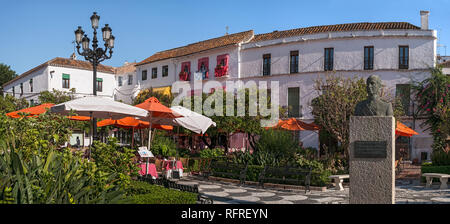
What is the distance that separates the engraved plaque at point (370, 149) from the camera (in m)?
7.21

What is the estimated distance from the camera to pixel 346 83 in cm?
1614

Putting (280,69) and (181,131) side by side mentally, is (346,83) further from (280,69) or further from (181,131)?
(280,69)

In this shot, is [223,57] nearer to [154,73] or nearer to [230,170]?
[154,73]

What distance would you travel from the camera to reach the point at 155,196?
6.16 meters

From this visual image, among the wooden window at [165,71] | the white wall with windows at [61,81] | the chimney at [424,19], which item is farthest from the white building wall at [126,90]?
the chimney at [424,19]

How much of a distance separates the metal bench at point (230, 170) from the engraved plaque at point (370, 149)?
5577 mm

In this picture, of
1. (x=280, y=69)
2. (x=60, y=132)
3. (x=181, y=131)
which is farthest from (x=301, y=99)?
(x=60, y=132)

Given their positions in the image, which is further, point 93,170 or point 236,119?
point 236,119

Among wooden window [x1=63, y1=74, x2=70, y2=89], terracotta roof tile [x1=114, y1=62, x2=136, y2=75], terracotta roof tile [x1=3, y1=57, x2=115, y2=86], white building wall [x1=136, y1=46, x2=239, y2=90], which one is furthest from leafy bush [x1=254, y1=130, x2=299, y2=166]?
terracotta roof tile [x1=3, y1=57, x2=115, y2=86]

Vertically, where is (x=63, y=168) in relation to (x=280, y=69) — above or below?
below

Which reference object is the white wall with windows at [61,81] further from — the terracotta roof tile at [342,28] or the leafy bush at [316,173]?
the leafy bush at [316,173]

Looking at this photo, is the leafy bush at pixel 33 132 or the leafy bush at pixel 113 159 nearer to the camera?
the leafy bush at pixel 33 132

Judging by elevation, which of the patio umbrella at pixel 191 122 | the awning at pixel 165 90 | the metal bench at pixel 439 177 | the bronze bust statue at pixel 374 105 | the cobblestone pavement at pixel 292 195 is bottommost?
the cobblestone pavement at pixel 292 195
